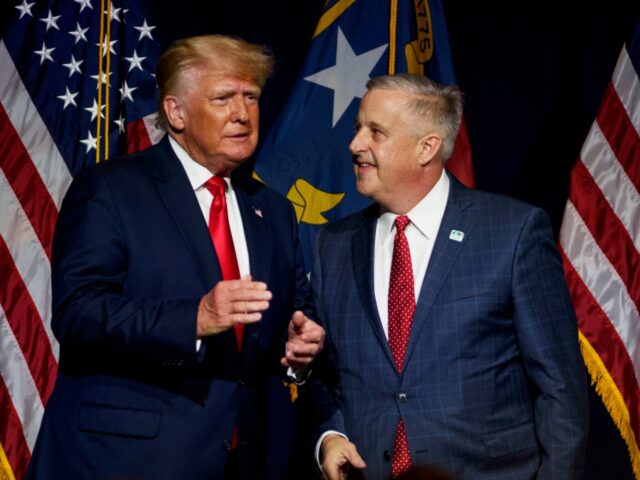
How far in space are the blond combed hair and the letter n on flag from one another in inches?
36.0

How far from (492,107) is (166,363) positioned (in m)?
2.15

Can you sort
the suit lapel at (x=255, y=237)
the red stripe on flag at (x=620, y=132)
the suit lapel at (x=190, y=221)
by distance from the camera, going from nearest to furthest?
the suit lapel at (x=190, y=221) < the suit lapel at (x=255, y=237) < the red stripe on flag at (x=620, y=132)

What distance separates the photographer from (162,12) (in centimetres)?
382

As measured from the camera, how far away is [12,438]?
124 inches

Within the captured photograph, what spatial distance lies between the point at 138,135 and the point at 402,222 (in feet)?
4.08

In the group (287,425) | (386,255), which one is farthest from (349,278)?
(287,425)

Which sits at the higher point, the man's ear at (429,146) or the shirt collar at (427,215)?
the man's ear at (429,146)

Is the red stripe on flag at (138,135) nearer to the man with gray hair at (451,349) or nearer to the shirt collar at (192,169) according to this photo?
the shirt collar at (192,169)

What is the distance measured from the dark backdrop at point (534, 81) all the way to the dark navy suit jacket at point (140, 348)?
60.1 inches

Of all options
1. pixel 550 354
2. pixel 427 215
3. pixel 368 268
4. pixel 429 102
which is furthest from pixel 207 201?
pixel 550 354

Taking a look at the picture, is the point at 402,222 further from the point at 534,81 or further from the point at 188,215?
the point at 534,81

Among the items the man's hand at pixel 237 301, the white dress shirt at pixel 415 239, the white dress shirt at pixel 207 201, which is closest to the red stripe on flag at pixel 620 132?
the white dress shirt at pixel 415 239

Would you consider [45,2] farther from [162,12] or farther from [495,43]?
[495,43]

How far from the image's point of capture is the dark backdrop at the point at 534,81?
358cm
